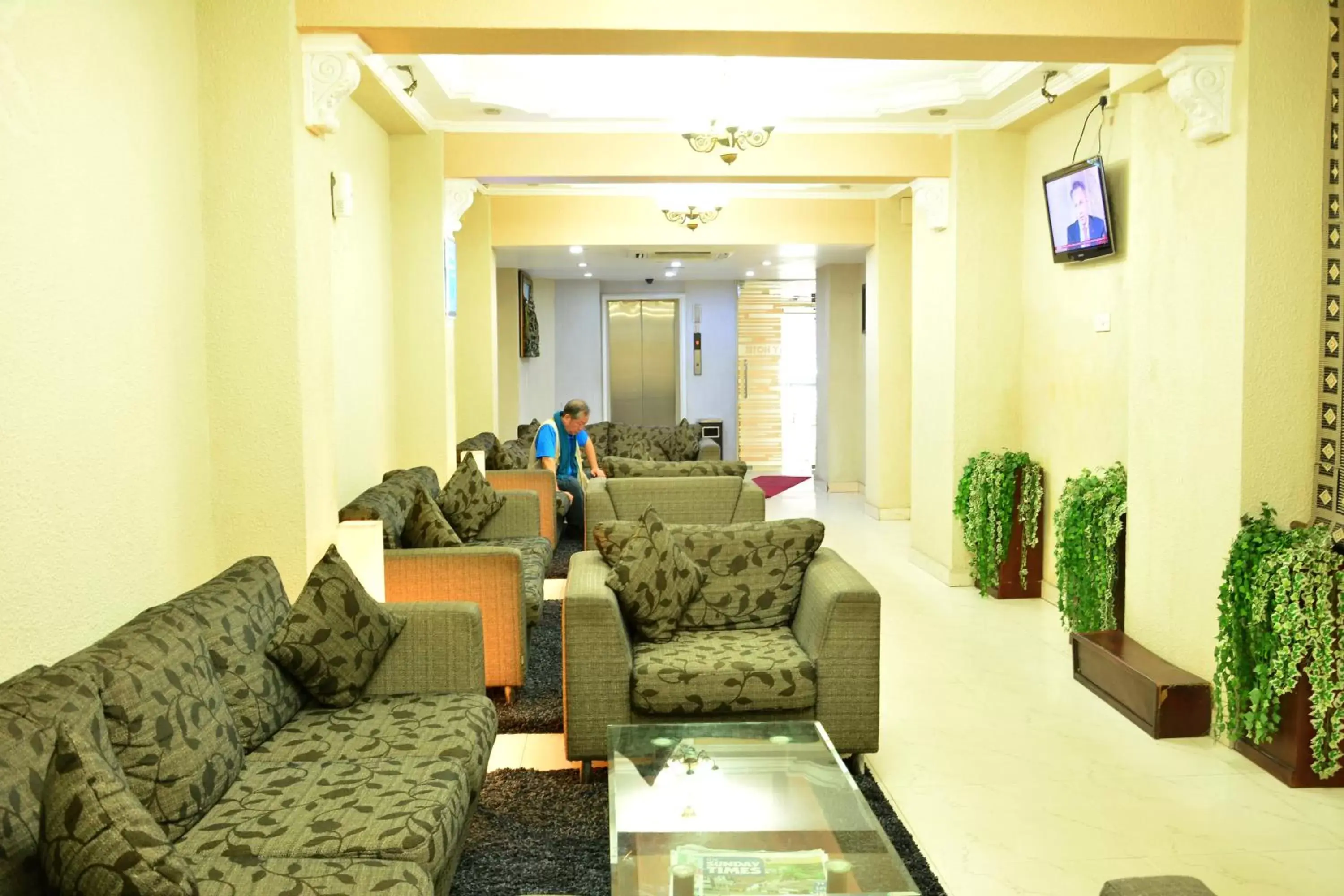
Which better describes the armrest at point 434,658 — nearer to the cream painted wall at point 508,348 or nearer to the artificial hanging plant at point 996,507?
the artificial hanging plant at point 996,507

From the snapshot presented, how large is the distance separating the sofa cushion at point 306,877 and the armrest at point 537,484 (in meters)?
5.58

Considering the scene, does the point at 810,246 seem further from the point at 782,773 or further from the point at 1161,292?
the point at 782,773

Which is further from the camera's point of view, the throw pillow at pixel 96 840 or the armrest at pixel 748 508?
the armrest at pixel 748 508

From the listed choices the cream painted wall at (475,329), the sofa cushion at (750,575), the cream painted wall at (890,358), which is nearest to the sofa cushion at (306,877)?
the sofa cushion at (750,575)

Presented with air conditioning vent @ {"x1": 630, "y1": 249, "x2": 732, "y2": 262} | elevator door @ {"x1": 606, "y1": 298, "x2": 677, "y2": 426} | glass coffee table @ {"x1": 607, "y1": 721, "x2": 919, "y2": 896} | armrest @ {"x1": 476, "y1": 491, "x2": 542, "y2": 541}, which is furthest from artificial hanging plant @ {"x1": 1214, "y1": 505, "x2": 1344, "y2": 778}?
elevator door @ {"x1": 606, "y1": 298, "x2": 677, "y2": 426}

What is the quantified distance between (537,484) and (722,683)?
14.2 feet

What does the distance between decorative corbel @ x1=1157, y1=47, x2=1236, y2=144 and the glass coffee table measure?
2.77 metres

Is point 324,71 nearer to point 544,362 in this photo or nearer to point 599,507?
point 599,507

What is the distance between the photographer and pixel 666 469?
718 centimetres

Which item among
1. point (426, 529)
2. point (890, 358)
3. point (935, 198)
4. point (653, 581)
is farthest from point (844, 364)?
point (653, 581)

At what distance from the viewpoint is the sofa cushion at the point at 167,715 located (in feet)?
8.09

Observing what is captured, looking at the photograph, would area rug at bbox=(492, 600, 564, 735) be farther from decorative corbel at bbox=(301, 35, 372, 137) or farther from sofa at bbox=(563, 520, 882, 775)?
decorative corbel at bbox=(301, 35, 372, 137)

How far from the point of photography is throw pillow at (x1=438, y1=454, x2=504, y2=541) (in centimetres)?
646

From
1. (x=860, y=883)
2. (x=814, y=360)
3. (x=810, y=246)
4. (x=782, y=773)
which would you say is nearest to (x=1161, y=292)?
(x=782, y=773)
